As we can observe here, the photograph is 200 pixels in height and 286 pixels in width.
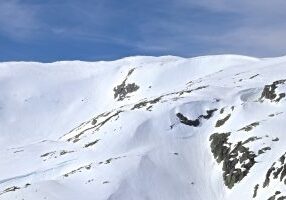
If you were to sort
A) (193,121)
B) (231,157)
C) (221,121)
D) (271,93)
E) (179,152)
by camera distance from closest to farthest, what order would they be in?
(231,157) → (179,152) → (221,121) → (193,121) → (271,93)

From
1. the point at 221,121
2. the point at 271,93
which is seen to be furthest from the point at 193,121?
the point at 271,93

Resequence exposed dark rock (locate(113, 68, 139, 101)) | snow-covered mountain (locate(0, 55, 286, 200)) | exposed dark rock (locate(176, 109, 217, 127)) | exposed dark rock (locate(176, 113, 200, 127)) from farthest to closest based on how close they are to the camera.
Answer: exposed dark rock (locate(113, 68, 139, 101)) → exposed dark rock (locate(176, 109, 217, 127)) → exposed dark rock (locate(176, 113, 200, 127)) → snow-covered mountain (locate(0, 55, 286, 200))

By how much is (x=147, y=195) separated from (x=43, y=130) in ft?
261

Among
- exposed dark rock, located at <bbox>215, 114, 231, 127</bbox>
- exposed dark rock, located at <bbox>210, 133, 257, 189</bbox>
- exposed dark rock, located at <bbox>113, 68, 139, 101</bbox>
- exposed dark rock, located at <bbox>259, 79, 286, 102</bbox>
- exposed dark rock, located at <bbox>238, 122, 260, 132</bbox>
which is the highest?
exposed dark rock, located at <bbox>113, 68, 139, 101</bbox>

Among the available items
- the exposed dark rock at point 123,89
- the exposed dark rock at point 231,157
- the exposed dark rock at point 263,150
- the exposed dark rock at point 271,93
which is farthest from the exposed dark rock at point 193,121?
the exposed dark rock at point 123,89

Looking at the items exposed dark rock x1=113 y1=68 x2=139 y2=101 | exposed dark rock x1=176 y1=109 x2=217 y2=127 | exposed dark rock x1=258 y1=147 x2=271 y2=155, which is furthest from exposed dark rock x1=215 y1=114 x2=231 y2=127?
exposed dark rock x1=113 y1=68 x2=139 y2=101

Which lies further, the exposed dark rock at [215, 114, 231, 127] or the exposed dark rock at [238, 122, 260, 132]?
the exposed dark rock at [215, 114, 231, 127]

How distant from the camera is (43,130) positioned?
143250 millimetres

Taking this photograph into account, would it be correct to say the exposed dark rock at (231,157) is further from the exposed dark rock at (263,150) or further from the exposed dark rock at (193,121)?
the exposed dark rock at (193,121)

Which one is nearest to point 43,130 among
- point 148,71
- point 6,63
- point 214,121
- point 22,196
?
point 148,71

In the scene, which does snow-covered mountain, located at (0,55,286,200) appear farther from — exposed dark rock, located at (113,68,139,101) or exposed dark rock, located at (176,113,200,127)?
exposed dark rock, located at (113,68,139,101)

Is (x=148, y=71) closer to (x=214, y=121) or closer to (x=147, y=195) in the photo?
→ (x=214, y=121)

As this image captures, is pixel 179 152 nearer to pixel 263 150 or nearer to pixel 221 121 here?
pixel 221 121

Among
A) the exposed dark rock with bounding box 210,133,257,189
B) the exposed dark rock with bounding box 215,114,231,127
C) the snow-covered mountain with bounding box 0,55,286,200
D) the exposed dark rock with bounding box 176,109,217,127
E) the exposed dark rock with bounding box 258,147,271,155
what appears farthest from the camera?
the exposed dark rock with bounding box 176,109,217,127
